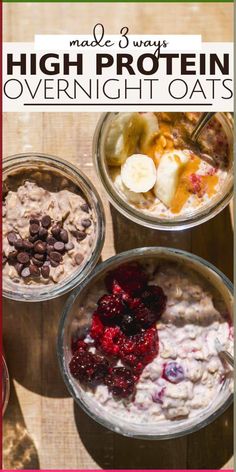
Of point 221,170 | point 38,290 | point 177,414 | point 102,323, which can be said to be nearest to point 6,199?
point 38,290

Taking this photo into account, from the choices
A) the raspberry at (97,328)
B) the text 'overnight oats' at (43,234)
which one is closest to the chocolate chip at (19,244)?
the text 'overnight oats' at (43,234)

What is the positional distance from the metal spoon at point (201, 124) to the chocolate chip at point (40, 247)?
415 millimetres

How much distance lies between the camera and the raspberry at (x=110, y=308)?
1587 millimetres

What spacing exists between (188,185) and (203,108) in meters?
0.18

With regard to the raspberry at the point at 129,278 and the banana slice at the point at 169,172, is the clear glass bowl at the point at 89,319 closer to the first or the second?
the raspberry at the point at 129,278

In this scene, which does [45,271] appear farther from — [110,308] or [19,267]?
[110,308]

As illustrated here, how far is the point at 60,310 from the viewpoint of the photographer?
67.4 inches

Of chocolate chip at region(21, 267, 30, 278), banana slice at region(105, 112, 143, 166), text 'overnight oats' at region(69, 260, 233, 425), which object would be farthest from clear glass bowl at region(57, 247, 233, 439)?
banana slice at region(105, 112, 143, 166)

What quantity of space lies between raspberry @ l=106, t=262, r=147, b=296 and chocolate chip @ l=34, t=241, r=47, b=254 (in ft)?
0.56

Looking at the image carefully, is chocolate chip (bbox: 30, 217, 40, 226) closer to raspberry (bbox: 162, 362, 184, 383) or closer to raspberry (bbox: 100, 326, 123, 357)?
raspberry (bbox: 100, 326, 123, 357)

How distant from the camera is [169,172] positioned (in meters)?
1.56

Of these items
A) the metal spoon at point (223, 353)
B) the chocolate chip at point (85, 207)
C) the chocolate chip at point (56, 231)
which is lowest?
the metal spoon at point (223, 353)

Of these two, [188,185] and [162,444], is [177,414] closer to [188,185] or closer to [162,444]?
[162,444]

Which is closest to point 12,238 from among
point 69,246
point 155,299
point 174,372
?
point 69,246
